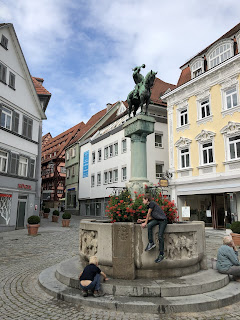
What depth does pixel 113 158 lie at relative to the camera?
31.8 meters

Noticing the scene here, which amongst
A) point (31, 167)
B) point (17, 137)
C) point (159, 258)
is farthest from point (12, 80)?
point (159, 258)

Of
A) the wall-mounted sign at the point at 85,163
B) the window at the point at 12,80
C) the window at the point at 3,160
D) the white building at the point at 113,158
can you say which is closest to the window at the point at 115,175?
the white building at the point at 113,158

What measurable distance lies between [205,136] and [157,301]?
17045 millimetres

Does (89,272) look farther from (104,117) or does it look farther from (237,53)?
(104,117)

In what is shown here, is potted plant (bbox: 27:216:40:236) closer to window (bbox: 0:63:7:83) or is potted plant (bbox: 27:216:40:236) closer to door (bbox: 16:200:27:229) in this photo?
door (bbox: 16:200:27:229)

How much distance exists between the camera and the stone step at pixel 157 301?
4566mm

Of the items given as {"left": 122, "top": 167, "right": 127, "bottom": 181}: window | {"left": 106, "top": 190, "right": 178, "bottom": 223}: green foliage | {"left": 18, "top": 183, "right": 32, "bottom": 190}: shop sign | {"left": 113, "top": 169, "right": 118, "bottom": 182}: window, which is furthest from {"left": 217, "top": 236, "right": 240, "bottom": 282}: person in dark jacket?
{"left": 113, "top": 169, "right": 118, "bottom": 182}: window

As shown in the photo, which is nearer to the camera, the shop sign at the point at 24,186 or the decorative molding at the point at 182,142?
the shop sign at the point at 24,186

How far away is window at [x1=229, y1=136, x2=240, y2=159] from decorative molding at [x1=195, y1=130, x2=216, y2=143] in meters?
1.50

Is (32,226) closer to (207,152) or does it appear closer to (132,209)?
(132,209)

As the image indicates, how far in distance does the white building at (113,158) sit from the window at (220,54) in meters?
8.26

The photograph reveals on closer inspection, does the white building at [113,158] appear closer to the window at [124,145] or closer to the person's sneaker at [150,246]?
the window at [124,145]

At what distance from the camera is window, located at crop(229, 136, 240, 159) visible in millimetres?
17891

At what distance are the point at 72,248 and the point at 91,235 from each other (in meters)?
5.85
